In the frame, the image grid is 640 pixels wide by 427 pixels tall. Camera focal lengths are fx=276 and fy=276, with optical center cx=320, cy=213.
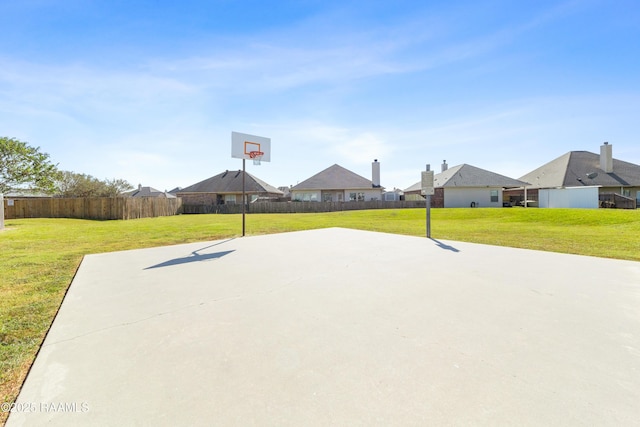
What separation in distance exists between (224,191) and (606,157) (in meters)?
42.3

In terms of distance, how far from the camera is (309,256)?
18.9ft

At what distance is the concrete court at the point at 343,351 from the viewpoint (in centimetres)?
146

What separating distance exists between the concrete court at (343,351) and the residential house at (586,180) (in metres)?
24.5

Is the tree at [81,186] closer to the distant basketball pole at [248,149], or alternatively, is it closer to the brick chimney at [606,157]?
the distant basketball pole at [248,149]

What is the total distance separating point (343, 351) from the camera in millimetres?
2070

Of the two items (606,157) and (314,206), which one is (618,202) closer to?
(606,157)

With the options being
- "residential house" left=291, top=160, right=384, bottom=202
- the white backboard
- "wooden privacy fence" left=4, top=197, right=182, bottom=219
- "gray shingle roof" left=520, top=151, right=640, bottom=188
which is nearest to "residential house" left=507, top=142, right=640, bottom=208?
"gray shingle roof" left=520, top=151, right=640, bottom=188

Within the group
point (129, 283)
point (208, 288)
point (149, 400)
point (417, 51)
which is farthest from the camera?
point (417, 51)

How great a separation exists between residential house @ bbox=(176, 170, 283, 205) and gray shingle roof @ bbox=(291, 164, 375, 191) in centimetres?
524

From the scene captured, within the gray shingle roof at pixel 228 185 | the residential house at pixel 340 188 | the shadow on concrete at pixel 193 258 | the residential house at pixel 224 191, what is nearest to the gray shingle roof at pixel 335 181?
the residential house at pixel 340 188

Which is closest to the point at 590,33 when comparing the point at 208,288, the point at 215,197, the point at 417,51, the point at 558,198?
the point at 417,51

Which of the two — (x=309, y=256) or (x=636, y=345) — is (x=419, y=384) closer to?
(x=636, y=345)

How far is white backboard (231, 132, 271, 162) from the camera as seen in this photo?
1023cm

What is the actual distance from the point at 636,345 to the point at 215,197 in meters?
38.0
